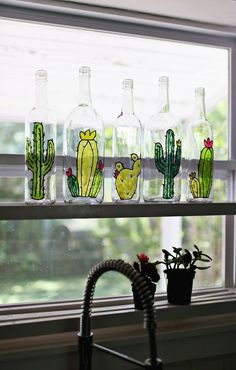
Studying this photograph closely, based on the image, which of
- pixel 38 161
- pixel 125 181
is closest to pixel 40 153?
pixel 38 161

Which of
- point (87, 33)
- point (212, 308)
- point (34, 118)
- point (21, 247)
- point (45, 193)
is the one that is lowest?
point (212, 308)

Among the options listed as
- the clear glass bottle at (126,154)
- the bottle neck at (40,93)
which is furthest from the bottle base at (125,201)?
the bottle neck at (40,93)

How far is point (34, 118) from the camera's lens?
1.32 m

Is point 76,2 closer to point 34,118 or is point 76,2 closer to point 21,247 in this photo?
point 34,118

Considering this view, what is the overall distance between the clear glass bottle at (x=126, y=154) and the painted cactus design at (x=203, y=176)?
18 cm

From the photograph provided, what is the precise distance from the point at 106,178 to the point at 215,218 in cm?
45

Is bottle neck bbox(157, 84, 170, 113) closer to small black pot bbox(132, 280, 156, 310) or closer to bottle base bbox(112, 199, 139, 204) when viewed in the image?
bottle base bbox(112, 199, 139, 204)

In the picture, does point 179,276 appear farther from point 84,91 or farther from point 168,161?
point 84,91

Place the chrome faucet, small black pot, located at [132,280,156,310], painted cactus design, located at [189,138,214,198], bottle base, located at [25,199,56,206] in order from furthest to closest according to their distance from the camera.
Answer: painted cactus design, located at [189,138,214,198] < small black pot, located at [132,280,156,310] < bottle base, located at [25,199,56,206] < the chrome faucet

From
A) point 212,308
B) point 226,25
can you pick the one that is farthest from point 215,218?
point 226,25

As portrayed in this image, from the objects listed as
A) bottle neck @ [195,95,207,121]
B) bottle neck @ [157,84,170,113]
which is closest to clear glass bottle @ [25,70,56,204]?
bottle neck @ [157,84,170,113]

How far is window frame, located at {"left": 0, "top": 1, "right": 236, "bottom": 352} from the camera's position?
1.34 meters

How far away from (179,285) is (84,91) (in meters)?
0.61

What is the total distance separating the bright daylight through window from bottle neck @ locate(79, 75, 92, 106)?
0.17 m
